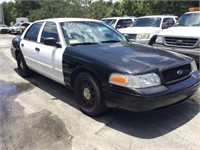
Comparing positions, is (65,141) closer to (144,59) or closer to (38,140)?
(38,140)

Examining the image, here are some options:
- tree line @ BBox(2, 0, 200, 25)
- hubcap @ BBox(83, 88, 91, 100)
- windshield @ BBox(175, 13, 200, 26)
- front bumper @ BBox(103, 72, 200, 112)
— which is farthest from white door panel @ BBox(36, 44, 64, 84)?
tree line @ BBox(2, 0, 200, 25)

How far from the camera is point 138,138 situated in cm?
361

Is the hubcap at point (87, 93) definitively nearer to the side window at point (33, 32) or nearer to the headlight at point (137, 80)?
the headlight at point (137, 80)

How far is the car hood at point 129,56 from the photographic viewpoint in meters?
3.76

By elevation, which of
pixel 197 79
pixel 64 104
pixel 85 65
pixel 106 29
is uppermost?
pixel 106 29

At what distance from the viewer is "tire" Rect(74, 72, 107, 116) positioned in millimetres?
4000

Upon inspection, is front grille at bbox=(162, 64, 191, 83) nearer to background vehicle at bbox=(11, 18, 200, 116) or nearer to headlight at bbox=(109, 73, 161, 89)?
background vehicle at bbox=(11, 18, 200, 116)

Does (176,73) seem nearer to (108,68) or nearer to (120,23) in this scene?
(108,68)

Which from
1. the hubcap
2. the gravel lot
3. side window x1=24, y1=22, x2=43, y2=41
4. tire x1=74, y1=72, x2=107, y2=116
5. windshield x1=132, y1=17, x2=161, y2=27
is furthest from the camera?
windshield x1=132, y1=17, x2=161, y2=27

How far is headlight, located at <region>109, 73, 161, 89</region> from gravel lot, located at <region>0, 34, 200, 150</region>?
1.59 ft

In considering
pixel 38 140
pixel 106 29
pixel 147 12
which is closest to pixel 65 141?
pixel 38 140

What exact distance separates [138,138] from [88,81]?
46.7 inches

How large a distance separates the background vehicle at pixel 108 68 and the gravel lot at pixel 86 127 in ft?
1.19

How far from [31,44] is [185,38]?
4017mm
